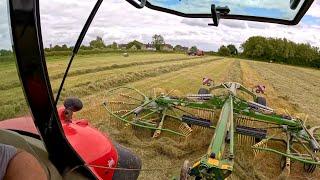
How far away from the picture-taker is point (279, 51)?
38.6m

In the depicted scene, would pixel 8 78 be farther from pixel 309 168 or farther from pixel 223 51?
pixel 223 51

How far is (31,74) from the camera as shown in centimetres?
117

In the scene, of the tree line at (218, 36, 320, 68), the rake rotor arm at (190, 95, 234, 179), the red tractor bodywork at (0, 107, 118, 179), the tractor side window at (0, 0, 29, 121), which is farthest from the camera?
the tree line at (218, 36, 320, 68)

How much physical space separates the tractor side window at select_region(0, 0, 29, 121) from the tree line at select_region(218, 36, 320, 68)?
31.6 m

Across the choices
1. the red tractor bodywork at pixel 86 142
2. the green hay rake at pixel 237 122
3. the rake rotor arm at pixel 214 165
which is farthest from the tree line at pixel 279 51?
the red tractor bodywork at pixel 86 142

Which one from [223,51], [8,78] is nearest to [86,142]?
[8,78]

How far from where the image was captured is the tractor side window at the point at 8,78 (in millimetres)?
1107

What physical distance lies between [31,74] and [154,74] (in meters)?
11.8

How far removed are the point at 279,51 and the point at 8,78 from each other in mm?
39180

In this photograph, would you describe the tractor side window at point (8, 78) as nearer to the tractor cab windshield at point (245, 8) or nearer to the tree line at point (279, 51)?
the tractor cab windshield at point (245, 8)

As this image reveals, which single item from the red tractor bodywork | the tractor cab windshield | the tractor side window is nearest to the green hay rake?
the tractor cab windshield

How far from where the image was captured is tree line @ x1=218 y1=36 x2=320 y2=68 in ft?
113

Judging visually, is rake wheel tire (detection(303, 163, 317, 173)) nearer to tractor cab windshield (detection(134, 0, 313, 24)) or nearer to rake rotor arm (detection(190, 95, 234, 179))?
rake rotor arm (detection(190, 95, 234, 179))

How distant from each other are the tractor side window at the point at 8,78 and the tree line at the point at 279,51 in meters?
31.6
